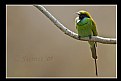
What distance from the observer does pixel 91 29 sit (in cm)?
195

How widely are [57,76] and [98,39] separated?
2.40ft

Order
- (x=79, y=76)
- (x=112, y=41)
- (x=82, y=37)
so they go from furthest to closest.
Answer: (x=79, y=76) < (x=82, y=37) < (x=112, y=41)

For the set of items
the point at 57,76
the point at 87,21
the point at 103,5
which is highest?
the point at 103,5

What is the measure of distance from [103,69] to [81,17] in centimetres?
65

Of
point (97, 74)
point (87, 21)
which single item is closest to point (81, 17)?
point (87, 21)

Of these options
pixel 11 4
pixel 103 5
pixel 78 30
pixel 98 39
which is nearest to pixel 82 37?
pixel 78 30

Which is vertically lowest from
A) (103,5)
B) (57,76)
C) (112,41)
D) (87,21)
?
(57,76)

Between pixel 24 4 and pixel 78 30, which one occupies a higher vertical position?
pixel 24 4

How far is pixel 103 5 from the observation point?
7.46ft

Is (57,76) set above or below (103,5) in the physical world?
below

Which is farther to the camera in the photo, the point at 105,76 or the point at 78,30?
the point at 105,76

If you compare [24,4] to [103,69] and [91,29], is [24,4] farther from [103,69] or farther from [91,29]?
[103,69]

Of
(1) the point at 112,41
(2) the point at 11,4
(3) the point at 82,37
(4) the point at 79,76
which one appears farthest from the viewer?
(4) the point at 79,76

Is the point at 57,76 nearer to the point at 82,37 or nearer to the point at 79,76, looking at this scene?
the point at 79,76
